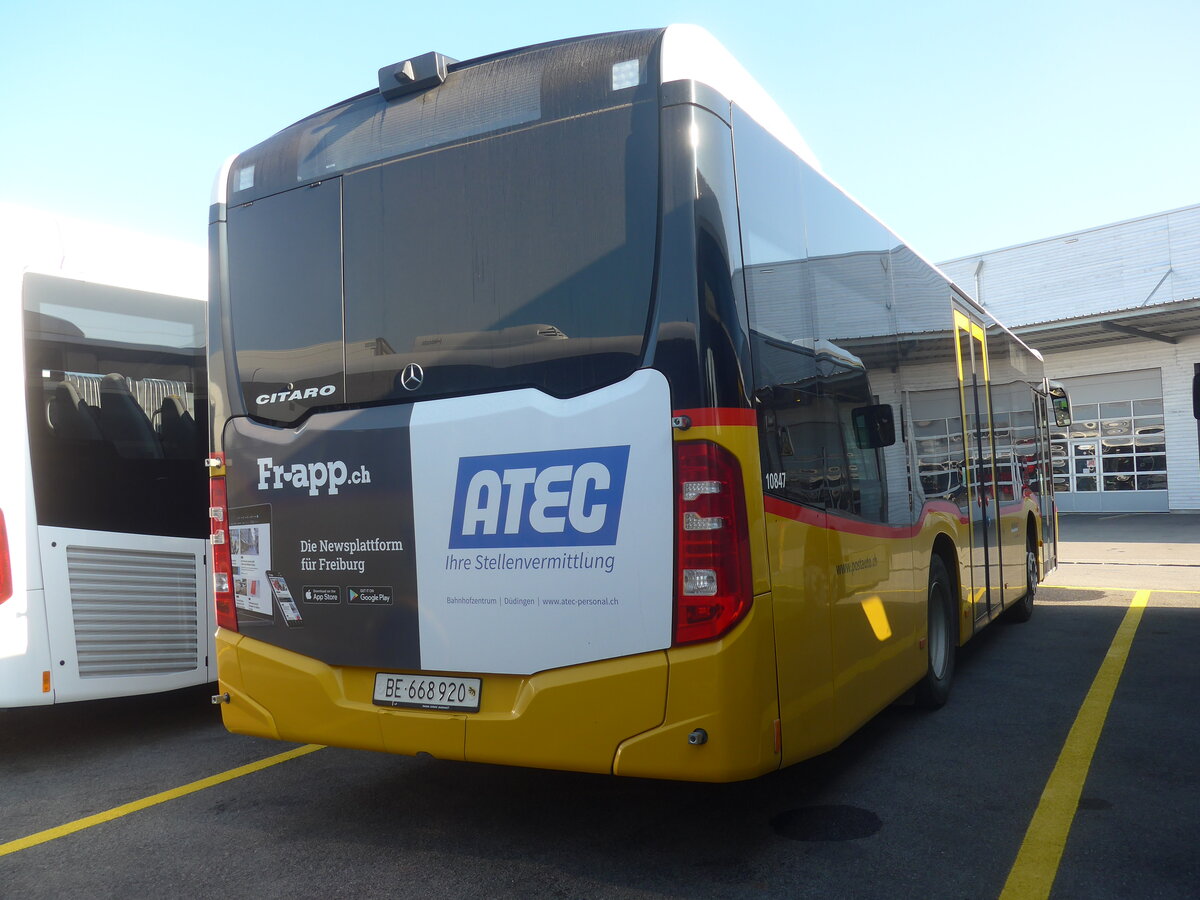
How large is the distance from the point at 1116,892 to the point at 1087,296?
31841 millimetres

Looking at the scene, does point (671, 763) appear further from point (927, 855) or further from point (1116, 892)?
point (1116, 892)

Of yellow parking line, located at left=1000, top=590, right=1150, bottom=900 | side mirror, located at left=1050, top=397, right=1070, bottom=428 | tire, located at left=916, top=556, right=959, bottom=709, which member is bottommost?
yellow parking line, located at left=1000, top=590, right=1150, bottom=900

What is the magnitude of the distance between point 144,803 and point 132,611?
157cm

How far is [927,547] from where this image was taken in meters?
5.80

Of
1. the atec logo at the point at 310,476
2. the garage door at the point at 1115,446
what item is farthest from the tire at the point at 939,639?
the garage door at the point at 1115,446

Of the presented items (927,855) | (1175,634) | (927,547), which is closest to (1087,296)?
(1175,634)

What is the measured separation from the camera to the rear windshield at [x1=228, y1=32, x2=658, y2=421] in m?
3.57

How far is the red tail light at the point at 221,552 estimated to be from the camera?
452 cm

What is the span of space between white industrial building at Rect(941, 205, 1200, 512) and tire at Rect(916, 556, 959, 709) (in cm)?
1861

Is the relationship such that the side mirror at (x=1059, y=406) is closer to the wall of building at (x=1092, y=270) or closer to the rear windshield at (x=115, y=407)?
the rear windshield at (x=115, y=407)

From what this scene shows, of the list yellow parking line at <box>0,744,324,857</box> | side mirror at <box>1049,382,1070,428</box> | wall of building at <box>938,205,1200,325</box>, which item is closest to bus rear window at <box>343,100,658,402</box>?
yellow parking line at <box>0,744,324,857</box>

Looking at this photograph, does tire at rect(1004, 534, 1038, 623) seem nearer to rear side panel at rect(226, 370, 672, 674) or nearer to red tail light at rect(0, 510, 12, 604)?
rear side panel at rect(226, 370, 672, 674)

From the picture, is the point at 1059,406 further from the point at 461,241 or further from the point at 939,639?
the point at 461,241

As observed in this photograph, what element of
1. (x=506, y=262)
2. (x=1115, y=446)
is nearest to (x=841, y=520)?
(x=506, y=262)
